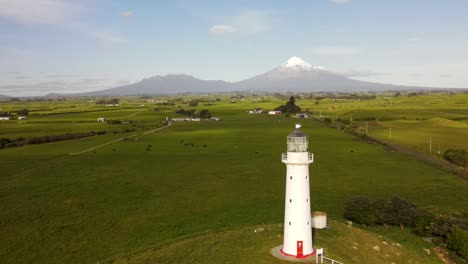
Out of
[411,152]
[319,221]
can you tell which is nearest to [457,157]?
[411,152]

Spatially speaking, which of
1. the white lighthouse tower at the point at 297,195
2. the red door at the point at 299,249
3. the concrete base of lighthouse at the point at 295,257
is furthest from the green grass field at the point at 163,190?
the white lighthouse tower at the point at 297,195

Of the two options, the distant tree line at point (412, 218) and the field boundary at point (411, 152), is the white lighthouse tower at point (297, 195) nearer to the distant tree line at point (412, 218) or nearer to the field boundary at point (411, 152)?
the distant tree line at point (412, 218)

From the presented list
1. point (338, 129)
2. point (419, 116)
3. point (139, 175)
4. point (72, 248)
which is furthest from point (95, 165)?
point (419, 116)

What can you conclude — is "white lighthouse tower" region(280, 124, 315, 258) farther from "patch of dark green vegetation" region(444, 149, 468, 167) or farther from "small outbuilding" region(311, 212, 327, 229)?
"patch of dark green vegetation" region(444, 149, 468, 167)

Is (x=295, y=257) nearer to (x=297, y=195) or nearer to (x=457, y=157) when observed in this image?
(x=297, y=195)

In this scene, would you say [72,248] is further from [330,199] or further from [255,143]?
[255,143]

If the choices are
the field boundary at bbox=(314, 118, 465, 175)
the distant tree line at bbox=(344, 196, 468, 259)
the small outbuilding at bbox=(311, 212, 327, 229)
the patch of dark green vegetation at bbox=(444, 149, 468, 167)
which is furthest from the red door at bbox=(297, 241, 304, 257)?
the patch of dark green vegetation at bbox=(444, 149, 468, 167)
